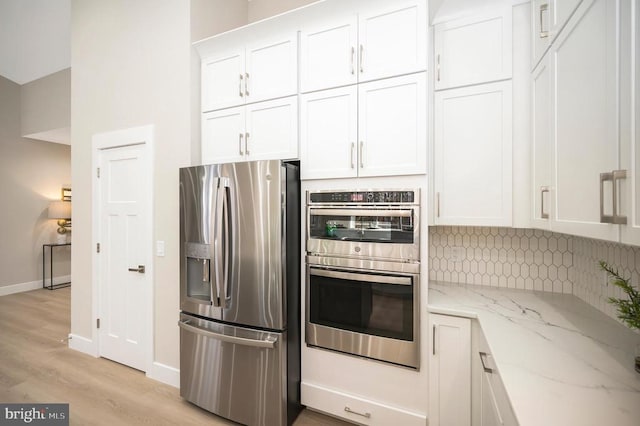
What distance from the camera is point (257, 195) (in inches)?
76.7

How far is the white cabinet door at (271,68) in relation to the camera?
2094 mm

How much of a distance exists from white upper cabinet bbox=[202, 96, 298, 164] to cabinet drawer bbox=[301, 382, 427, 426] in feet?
5.52

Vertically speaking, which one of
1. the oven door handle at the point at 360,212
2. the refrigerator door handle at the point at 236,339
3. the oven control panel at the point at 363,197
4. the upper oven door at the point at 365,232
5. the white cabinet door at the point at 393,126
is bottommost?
the refrigerator door handle at the point at 236,339

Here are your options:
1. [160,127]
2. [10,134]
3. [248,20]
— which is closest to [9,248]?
[10,134]

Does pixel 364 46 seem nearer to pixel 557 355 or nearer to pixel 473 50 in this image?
pixel 473 50

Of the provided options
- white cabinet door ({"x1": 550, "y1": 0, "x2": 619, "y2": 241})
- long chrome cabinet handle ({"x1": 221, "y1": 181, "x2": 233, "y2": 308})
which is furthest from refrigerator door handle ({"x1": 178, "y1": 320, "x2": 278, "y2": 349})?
white cabinet door ({"x1": 550, "y1": 0, "x2": 619, "y2": 241})

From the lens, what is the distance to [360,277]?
6.05ft

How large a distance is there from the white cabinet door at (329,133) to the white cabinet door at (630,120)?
1.22 metres

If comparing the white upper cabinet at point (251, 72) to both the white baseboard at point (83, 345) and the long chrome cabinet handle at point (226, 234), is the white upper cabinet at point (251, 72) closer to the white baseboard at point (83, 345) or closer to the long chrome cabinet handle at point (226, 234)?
the long chrome cabinet handle at point (226, 234)

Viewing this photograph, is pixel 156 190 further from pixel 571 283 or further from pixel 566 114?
pixel 571 283

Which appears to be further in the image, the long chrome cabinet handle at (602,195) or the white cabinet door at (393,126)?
the white cabinet door at (393,126)

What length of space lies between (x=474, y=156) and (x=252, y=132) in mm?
1616

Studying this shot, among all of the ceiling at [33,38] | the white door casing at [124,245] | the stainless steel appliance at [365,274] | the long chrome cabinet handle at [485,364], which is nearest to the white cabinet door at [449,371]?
the stainless steel appliance at [365,274]

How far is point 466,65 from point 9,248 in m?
7.34
